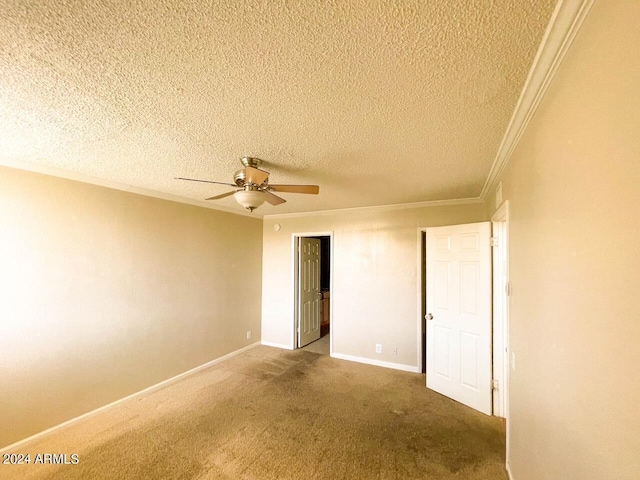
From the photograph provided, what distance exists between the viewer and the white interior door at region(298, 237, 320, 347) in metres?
4.62

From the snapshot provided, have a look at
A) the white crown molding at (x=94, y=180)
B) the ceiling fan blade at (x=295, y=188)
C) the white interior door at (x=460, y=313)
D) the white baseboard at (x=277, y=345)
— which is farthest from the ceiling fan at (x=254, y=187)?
the white baseboard at (x=277, y=345)

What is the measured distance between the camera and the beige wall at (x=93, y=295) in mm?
2129

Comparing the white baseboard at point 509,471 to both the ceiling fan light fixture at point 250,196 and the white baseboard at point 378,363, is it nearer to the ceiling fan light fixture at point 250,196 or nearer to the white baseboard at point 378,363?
the white baseboard at point 378,363

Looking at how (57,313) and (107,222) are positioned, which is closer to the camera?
(57,313)

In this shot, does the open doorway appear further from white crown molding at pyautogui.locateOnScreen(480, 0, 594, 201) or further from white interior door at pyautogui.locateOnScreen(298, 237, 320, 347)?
white crown molding at pyautogui.locateOnScreen(480, 0, 594, 201)

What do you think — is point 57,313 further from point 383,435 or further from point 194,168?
point 383,435

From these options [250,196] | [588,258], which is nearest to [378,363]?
[250,196]

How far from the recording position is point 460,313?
2883 mm

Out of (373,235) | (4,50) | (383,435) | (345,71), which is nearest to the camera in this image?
(4,50)

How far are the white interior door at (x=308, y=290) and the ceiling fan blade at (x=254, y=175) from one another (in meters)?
2.78

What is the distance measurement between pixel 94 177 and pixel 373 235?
3.45 m

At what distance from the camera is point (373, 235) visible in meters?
3.97

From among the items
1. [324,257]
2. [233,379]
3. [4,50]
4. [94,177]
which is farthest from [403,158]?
[324,257]

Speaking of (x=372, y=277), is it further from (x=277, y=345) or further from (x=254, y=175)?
(x=254, y=175)
